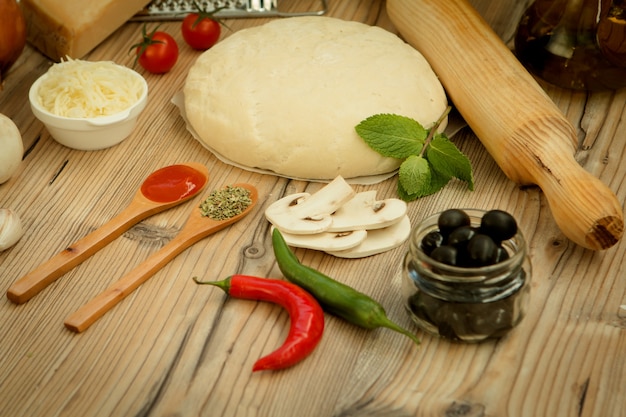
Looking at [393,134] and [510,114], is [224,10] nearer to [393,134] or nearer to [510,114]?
[393,134]

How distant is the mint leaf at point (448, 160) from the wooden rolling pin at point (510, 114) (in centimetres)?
11

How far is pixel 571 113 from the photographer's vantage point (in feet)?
8.21

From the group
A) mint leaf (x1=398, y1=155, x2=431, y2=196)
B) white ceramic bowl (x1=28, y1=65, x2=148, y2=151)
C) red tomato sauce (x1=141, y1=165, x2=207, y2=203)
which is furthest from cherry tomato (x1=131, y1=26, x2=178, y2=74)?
mint leaf (x1=398, y1=155, x2=431, y2=196)

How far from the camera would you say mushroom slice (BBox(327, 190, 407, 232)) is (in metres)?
1.97

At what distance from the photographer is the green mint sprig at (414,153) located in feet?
7.02

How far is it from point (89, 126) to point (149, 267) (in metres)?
0.56

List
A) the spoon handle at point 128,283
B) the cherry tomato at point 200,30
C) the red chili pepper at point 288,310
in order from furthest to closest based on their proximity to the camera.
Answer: the cherry tomato at point 200,30 → the spoon handle at point 128,283 → the red chili pepper at point 288,310

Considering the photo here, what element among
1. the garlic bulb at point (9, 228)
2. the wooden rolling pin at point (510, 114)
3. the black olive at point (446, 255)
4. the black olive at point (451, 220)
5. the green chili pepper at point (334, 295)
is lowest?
the garlic bulb at point (9, 228)

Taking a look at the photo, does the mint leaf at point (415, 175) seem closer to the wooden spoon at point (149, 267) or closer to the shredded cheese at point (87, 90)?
the wooden spoon at point (149, 267)

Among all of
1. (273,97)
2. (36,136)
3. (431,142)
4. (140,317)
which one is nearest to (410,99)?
(431,142)

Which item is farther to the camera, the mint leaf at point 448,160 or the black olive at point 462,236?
the mint leaf at point 448,160

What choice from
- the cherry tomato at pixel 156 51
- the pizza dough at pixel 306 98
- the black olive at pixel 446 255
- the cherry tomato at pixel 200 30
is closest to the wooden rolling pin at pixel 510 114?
the pizza dough at pixel 306 98

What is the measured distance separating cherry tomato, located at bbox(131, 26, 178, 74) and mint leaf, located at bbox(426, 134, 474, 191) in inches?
39.0

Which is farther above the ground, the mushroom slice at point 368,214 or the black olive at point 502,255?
the black olive at point 502,255
